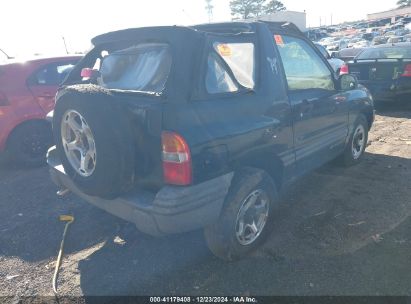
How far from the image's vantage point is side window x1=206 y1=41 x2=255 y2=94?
2.67 metres

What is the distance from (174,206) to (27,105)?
3.96m

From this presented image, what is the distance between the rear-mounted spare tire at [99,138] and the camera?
2.38m

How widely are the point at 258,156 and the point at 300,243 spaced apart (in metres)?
0.92

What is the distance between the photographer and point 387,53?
860cm

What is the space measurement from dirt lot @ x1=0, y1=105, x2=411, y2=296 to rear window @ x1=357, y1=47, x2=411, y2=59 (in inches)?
199

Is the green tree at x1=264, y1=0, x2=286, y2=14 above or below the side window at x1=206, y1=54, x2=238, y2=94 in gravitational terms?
above

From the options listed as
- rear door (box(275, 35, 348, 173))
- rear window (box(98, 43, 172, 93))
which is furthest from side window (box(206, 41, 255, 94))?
rear door (box(275, 35, 348, 173))

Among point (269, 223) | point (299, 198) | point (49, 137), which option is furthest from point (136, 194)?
point (49, 137)

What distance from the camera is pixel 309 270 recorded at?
2793 mm

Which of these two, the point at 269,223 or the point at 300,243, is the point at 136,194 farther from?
the point at 300,243

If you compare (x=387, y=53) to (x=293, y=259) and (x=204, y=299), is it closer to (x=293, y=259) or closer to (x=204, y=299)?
(x=293, y=259)

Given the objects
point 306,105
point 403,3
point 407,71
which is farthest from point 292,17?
point 306,105

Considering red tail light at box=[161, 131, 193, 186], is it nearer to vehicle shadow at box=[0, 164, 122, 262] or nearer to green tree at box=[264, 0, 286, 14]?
vehicle shadow at box=[0, 164, 122, 262]

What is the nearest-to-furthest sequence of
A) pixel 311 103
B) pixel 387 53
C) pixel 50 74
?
pixel 311 103 < pixel 50 74 < pixel 387 53
